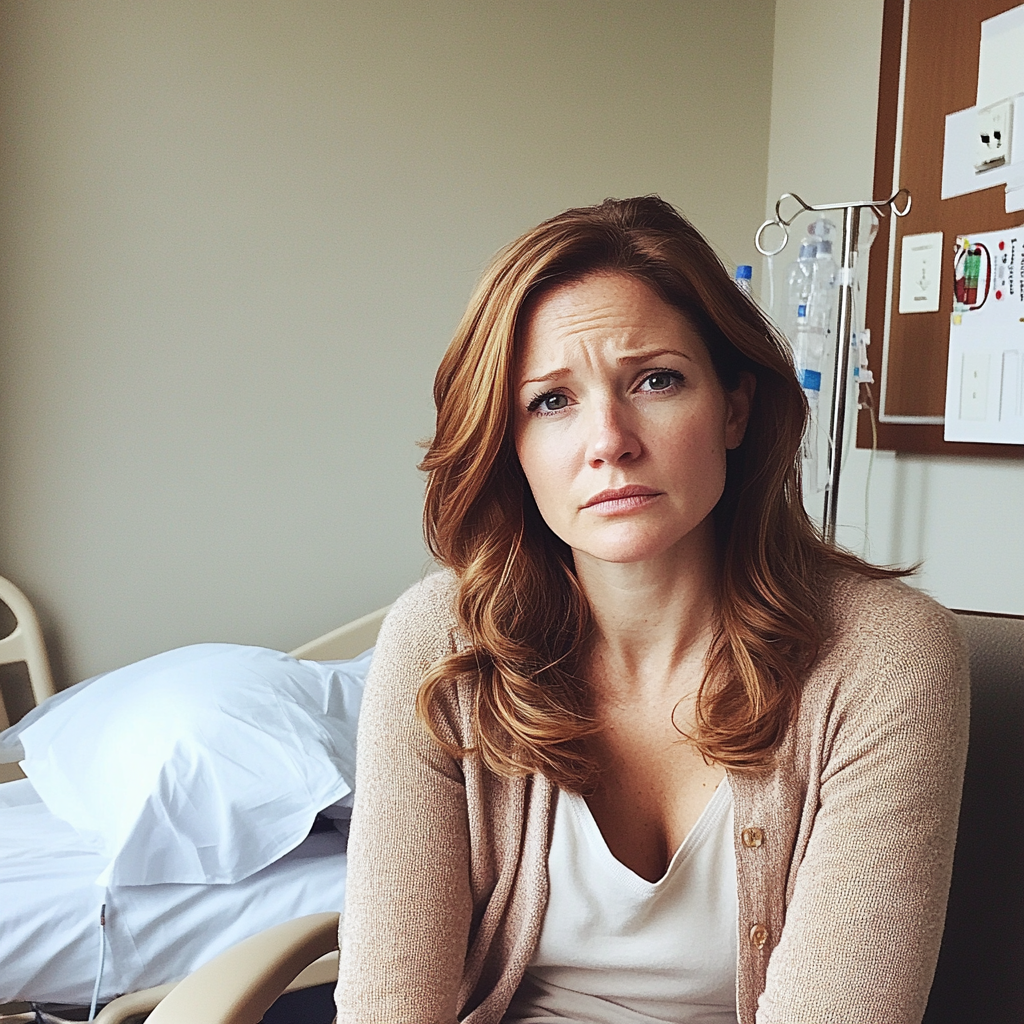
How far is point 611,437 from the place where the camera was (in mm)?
1029

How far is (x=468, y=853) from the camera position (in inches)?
42.8

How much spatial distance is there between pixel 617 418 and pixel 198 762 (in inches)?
38.1

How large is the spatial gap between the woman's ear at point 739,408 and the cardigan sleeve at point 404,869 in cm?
37

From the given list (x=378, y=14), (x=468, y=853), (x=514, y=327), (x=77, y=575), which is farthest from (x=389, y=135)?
(x=468, y=853)

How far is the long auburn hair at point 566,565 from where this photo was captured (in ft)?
3.51

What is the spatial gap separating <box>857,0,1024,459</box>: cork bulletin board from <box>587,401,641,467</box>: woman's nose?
110cm

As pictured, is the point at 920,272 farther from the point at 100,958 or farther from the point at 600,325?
the point at 100,958

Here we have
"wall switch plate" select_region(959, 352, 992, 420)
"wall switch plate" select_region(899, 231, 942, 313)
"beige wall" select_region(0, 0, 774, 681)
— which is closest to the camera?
"wall switch plate" select_region(959, 352, 992, 420)

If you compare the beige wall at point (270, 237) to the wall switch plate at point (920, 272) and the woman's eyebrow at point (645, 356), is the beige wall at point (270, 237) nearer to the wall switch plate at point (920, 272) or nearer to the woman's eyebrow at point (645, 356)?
the wall switch plate at point (920, 272)

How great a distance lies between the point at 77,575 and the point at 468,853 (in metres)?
1.64

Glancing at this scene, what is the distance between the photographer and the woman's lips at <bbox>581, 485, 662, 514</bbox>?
103cm

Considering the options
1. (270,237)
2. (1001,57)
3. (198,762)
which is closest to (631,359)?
(198,762)

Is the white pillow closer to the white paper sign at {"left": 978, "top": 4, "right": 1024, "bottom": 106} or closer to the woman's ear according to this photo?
the woman's ear

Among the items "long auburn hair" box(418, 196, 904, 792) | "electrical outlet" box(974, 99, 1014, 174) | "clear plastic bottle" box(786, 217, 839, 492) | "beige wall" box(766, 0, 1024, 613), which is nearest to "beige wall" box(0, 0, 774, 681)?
"beige wall" box(766, 0, 1024, 613)
